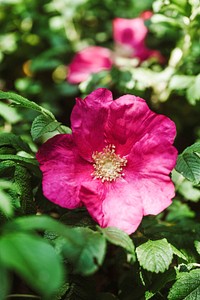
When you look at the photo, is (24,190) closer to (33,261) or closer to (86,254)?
(86,254)

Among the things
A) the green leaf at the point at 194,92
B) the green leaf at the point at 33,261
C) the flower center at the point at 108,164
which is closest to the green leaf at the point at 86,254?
the green leaf at the point at 33,261

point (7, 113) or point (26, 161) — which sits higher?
point (26, 161)

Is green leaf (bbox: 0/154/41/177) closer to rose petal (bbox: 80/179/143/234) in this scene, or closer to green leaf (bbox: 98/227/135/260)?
rose petal (bbox: 80/179/143/234)

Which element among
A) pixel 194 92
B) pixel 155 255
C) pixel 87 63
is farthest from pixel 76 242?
pixel 87 63

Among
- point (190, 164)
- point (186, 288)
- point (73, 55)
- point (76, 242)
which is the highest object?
point (76, 242)

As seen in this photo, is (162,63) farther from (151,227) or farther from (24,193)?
(24,193)

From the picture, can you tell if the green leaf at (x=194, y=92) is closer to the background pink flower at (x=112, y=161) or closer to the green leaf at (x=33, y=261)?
the background pink flower at (x=112, y=161)
